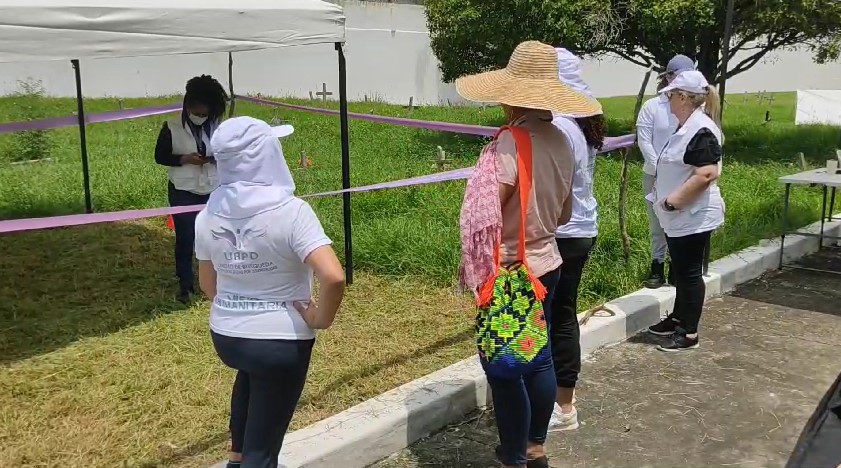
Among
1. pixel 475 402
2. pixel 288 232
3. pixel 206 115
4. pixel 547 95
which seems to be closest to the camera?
pixel 288 232

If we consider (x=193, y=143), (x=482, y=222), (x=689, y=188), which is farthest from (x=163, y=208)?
(x=689, y=188)

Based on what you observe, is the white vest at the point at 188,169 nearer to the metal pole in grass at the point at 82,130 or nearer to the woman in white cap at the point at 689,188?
the metal pole in grass at the point at 82,130

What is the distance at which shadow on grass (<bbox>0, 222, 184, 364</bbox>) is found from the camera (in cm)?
473

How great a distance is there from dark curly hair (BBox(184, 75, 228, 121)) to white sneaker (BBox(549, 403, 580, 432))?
2793 mm

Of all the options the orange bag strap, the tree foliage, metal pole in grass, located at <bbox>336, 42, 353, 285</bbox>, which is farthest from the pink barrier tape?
the tree foliage

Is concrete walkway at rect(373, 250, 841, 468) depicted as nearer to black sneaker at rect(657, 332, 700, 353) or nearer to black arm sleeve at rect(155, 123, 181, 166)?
black sneaker at rect(657, 332, 700, 353)

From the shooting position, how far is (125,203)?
796 centimetres

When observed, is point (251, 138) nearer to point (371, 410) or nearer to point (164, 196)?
point (371, 410)

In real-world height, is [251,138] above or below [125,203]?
above

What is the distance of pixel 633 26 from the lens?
11.9m

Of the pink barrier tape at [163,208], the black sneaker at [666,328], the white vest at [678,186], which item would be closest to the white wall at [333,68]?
the pink barrier tape at [163,208]

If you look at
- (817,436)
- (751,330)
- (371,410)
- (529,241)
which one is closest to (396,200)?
(751,330)

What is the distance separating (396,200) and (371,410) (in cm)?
432

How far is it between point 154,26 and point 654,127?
3089 millimetres
